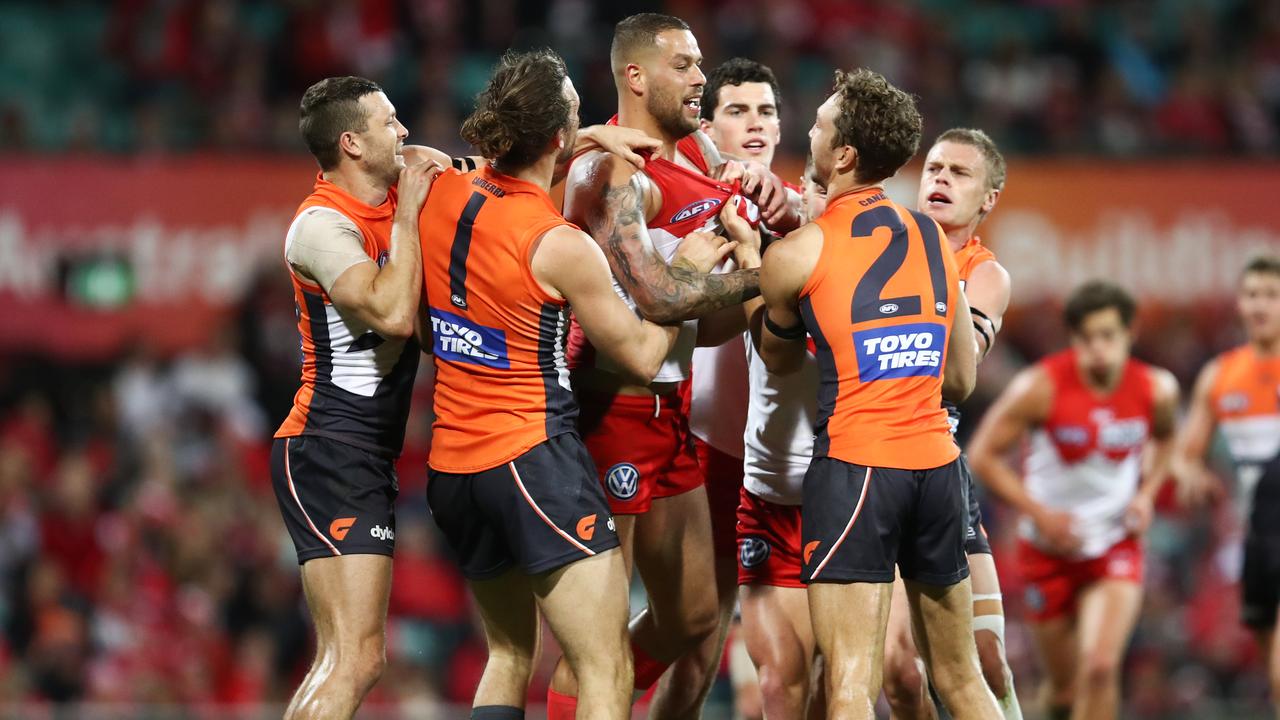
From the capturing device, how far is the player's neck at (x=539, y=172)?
5660 mm

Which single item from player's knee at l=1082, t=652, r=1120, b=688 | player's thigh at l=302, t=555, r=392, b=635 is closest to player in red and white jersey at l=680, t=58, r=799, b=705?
player's thigh at l=302, t=555, r=392, b=635

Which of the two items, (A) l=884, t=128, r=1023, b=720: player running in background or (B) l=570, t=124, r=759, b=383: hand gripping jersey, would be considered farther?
(A) l=884, t=128, r=1023, b=720: player running in background

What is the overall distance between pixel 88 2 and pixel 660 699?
1047 centimetres

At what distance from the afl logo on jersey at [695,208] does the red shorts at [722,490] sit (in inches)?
46.4

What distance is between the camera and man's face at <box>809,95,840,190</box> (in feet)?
18.5

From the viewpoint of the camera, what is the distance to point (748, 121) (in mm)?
7059

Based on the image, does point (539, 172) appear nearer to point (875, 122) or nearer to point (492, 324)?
point (492, 324)

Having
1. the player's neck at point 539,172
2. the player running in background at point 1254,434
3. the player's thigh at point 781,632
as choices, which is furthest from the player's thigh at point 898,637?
the player running in background at point 1254,434

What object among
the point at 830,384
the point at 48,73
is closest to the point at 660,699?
the point at 830,384

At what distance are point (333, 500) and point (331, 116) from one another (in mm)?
1402

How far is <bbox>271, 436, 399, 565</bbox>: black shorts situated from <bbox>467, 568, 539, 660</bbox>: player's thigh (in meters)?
0.40

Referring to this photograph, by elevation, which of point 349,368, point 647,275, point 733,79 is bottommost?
point 349,368

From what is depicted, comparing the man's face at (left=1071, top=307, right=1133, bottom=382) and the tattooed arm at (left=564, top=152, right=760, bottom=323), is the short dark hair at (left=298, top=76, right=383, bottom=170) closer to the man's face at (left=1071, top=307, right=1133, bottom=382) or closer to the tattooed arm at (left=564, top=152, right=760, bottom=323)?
the tattooed arm at (left=564, top=152, right=760, bottom=323)

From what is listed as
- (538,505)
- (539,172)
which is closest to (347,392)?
(538,505)
